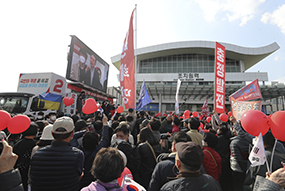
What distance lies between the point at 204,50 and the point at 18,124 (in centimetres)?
3294

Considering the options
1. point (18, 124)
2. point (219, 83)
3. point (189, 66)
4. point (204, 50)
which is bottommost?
point (18, 124)

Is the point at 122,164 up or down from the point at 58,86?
down

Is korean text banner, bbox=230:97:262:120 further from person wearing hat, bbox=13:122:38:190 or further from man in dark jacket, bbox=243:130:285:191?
person wearing hat, bbox=13:122:38:190

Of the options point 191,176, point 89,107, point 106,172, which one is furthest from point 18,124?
point 191,176

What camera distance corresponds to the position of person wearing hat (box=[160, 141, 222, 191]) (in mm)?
1157

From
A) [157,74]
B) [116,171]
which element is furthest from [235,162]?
[157,74]

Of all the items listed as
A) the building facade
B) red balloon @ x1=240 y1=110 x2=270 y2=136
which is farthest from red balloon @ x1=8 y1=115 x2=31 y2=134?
the building facade

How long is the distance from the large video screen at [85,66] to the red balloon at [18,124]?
13040 millimetres

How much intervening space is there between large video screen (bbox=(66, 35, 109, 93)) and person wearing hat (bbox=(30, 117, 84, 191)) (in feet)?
46.1

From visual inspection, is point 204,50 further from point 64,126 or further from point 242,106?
point 64,126

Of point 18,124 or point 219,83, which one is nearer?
point 18,124

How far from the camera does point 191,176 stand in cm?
121

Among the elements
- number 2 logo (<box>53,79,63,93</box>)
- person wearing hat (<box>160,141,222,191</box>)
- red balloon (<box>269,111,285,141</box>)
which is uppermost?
number 2 logo (<box>53,79,63,93</box>)

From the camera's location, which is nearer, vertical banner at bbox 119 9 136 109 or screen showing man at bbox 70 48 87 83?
vertical banner at bbox 119 9 136 109
